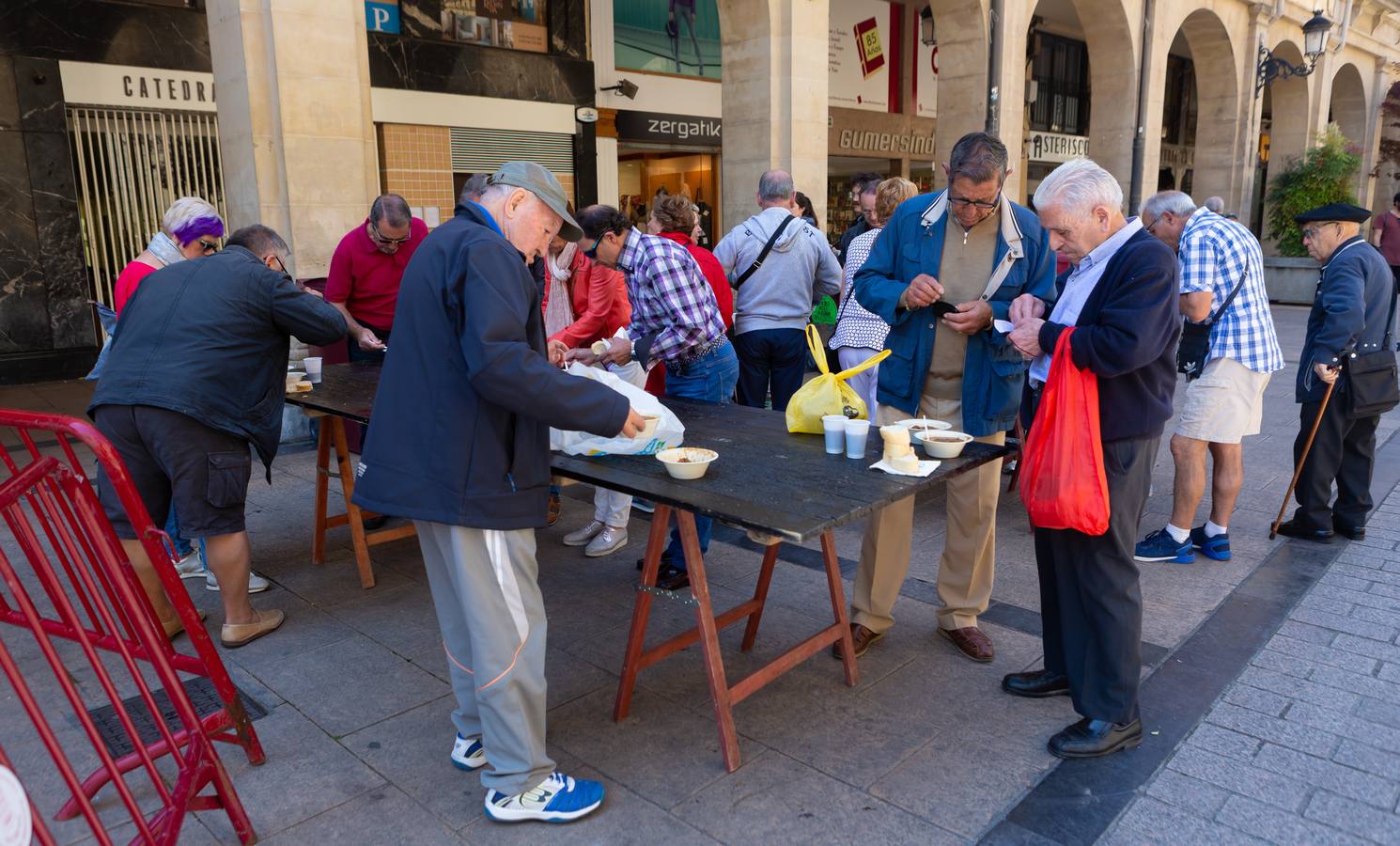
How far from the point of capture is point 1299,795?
274cm

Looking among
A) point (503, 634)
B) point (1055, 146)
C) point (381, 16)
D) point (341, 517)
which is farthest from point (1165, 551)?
point (1055, 146)

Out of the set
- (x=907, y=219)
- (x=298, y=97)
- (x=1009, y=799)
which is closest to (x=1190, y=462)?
(x=907, y=219)

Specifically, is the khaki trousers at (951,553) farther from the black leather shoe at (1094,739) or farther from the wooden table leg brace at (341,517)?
the wooden table leg brace at (341,517)

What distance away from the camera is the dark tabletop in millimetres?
2506

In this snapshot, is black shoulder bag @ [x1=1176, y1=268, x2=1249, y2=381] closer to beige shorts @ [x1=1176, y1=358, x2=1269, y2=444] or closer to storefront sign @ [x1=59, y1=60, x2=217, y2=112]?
beige shorts @ [x1=1176, y1=358, x2=1269, y2=444]

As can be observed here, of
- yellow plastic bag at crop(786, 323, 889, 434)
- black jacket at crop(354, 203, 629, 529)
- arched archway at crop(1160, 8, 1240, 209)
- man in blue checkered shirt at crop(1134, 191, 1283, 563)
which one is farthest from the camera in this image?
arched archway at crop(1160, 8, 1240, 209)

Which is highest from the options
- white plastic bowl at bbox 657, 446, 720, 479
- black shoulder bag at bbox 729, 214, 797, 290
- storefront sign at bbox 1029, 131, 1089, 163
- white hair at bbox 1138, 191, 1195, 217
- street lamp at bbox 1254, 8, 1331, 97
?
street lamp at bbox 1254, 8, 1331, 97

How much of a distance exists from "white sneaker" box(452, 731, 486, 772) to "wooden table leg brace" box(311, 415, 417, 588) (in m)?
1.78

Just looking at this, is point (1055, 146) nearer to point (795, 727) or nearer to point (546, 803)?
point (795, 727)

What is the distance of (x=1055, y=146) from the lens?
19766 millimetres

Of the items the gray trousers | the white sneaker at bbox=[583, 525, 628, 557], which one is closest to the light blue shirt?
the gray trousers

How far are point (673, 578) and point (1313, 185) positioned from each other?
18.0m

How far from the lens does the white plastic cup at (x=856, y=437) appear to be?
3.01 meters

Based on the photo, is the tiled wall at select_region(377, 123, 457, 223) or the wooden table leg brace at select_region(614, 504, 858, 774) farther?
the tiled wall at select_region(377, 123, 457, 223)
